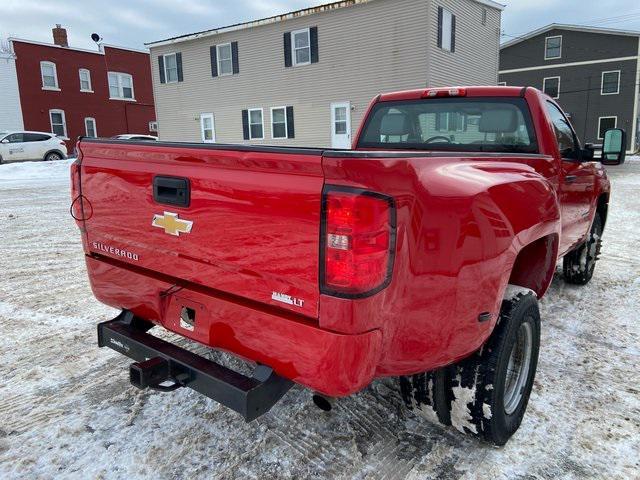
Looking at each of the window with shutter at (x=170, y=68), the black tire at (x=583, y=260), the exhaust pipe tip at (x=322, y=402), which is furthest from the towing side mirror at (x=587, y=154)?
the window with shutter at (x=170, y=68)

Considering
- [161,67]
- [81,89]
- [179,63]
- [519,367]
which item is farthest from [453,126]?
[81,89]

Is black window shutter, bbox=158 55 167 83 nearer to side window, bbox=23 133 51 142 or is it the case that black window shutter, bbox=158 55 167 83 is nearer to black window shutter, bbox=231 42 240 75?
black window shutter, bbox=231 42 240 75

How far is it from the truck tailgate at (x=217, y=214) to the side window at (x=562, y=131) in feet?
8.95

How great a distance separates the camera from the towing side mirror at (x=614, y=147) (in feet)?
13.9

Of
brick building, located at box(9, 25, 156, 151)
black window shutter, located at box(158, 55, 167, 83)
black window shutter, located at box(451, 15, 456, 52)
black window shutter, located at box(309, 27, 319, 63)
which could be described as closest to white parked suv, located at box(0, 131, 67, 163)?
black window shutter, located at box(158, 55, 167, 83)

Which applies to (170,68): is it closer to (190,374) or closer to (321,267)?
(190,374)

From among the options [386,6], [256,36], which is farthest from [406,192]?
[256,36]

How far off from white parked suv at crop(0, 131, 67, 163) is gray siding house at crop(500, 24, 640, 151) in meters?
29.1

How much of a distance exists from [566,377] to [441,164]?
2.00 m

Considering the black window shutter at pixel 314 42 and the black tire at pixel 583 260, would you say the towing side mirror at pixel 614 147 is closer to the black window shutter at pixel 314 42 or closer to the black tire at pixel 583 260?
the black tire at pixel 583 260

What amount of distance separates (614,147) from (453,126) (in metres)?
1.46

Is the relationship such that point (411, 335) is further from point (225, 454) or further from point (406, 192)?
point (225, 454)

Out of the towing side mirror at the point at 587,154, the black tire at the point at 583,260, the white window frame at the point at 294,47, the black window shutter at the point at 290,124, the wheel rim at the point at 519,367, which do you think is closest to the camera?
the wheel rim at the point at 519,367

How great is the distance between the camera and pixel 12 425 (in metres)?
2.70
